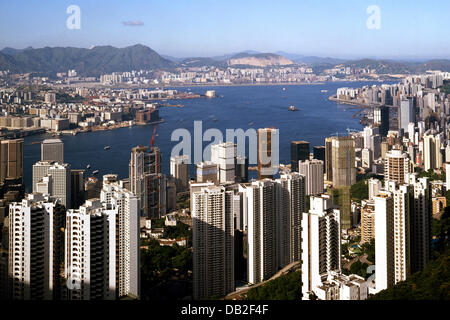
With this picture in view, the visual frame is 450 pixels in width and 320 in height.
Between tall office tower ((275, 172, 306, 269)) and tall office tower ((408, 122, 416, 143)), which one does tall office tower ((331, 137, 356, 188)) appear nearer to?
tall office tower ((275, 172, 306, 269))

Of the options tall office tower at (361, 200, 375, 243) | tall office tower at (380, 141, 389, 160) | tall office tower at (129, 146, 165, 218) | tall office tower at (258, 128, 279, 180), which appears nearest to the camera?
tall office tower at (361, 200, 375, 243)

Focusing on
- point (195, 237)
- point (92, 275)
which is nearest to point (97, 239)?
point (92, 275)

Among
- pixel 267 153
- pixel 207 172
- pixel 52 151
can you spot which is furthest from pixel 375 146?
pixel 52 151

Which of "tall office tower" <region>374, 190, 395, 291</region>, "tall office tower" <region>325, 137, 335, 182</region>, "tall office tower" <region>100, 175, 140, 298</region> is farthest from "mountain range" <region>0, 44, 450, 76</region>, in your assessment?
"tall office tower" <region>374, 190, 395, 291</region>

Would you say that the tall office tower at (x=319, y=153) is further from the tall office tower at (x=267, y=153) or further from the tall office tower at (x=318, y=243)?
the tall office tower at (x=318, y=243)

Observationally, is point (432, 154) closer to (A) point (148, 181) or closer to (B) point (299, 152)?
(B) point (299, 152)
